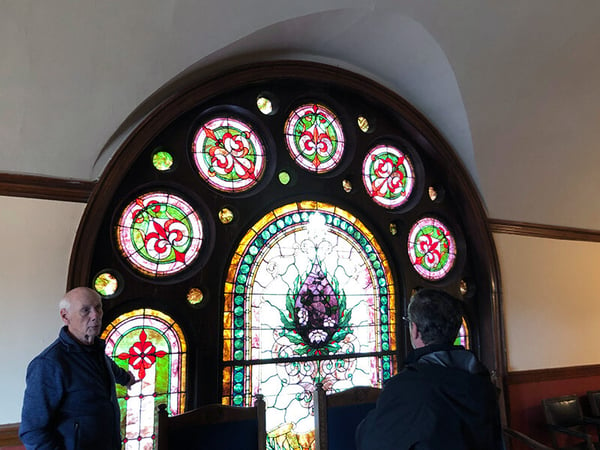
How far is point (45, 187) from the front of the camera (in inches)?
100

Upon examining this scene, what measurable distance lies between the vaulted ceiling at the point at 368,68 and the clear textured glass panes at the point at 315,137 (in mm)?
368

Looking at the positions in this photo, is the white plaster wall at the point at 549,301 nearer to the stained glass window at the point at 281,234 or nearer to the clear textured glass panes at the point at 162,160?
the stained glass window at the point at 281,234

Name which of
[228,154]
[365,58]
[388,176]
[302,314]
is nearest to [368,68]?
[365,58]

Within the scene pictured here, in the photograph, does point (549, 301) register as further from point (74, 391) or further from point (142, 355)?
point (74, 391)

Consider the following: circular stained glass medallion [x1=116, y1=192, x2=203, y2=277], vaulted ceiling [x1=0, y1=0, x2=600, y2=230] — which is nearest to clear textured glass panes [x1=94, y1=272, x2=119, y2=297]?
circular stained glass medallion [x1=116, y1=192, x2=203, y2=277]

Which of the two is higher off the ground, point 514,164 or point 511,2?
point 511,2

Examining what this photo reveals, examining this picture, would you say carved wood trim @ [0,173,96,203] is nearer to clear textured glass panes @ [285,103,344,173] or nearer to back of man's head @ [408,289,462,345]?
clear textured glass panes @ [285,103,344,173]

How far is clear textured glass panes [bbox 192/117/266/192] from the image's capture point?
3.17 meters

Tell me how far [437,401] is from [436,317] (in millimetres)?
243

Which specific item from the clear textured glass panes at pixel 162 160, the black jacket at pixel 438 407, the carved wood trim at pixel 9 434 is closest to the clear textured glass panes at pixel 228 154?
the clear textured glass panes at pixel 162 160

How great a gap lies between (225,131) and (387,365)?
1.91 meters

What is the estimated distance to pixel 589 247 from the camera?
477 centimetres

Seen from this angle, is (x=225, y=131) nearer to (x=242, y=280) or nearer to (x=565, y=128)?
(x=242, y=280)

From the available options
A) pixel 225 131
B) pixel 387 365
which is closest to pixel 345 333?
pixel 387 365
